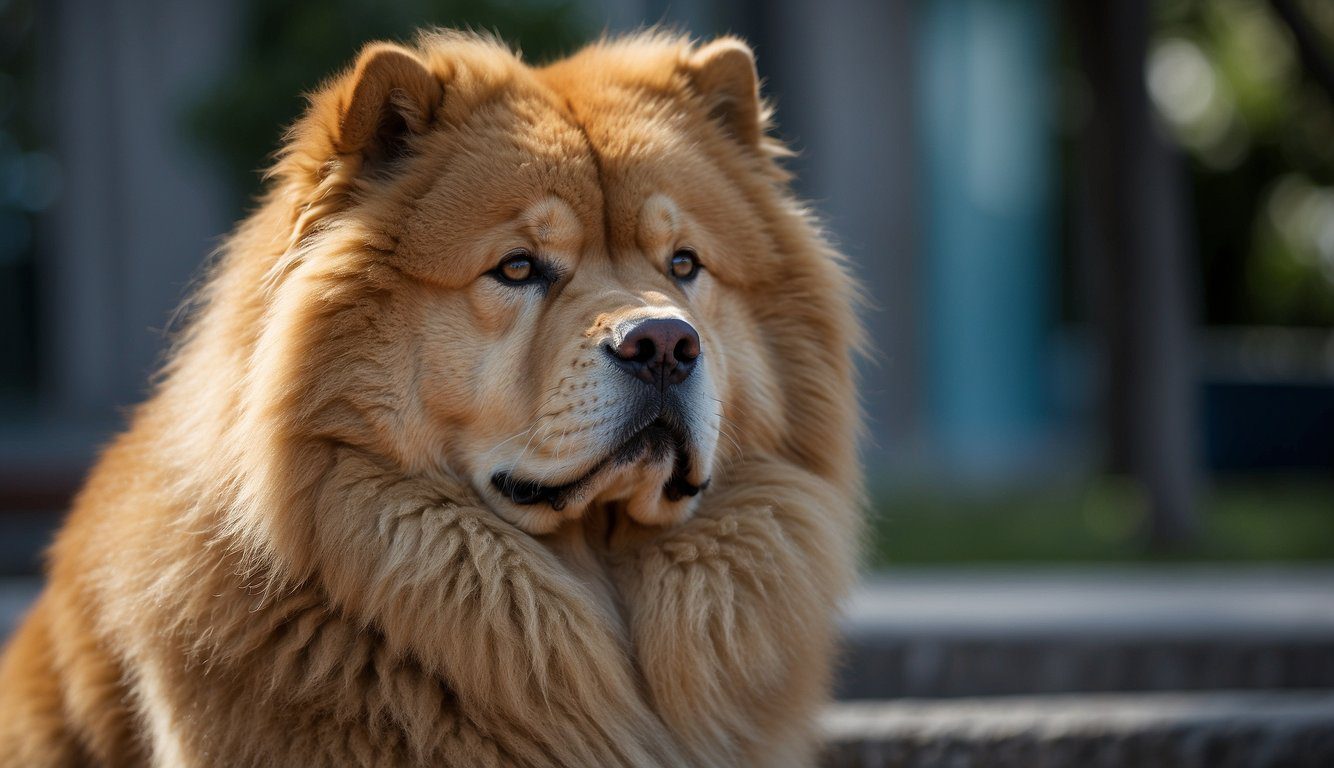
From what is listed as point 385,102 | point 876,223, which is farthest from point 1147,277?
point 385,102

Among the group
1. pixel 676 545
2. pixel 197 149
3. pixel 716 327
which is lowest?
pixel 676 545

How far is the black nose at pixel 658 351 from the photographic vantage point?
103 inches

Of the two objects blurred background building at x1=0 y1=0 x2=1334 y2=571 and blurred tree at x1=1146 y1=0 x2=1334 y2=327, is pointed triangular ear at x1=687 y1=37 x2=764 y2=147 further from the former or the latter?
blurred tree at x1=1146 y1=0 x2=1334 y2=327

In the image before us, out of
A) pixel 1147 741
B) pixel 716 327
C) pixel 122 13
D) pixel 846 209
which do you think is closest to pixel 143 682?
pixel 716 327

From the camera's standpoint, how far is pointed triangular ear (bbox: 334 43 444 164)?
8.95 ft

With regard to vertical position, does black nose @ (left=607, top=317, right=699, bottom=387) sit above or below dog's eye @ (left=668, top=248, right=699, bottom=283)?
below

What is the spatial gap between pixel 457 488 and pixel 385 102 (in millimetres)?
920

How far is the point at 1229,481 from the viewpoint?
1206 cm

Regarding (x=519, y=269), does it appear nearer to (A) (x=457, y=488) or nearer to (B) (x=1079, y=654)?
(A) (x=457, y=488)

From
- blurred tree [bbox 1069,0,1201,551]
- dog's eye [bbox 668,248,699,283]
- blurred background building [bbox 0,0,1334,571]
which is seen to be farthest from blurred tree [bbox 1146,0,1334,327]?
dog's eye [bbox 668,248,699,283]

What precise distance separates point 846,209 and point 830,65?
58.4 inches

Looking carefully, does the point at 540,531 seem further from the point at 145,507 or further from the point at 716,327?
the point at 145,507

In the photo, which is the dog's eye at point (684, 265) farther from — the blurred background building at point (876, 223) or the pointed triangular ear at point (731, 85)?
the blurred background building at point (876, 223)

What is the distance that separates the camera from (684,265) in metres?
3.07
